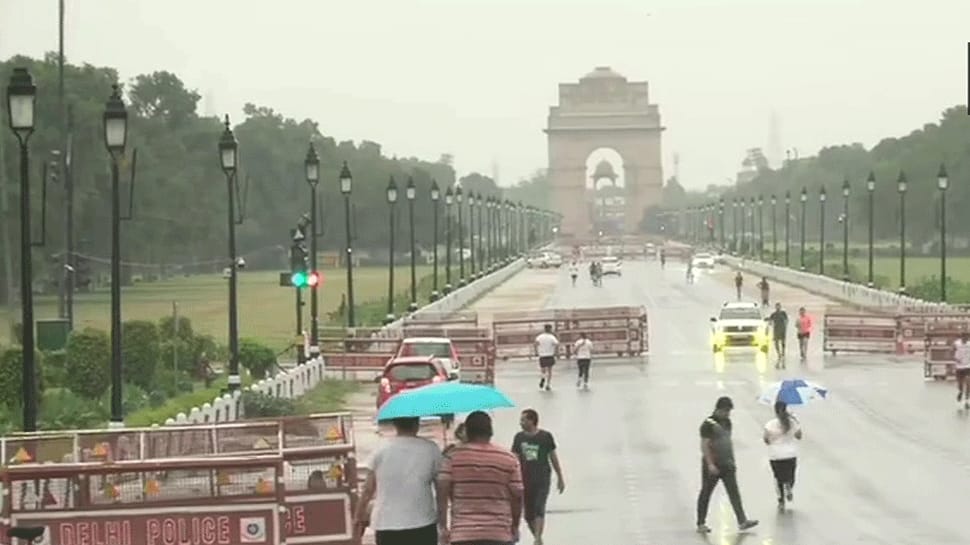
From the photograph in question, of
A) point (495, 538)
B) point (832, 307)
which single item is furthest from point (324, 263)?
point (495, 538)

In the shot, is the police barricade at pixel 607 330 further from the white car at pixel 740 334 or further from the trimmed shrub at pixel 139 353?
the trimmed shrub at pixel 139 353

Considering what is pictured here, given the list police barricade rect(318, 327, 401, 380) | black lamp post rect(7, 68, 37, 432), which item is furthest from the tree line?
black lamp post rect(7, 68, 37, 432)

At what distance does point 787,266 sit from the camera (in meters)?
113

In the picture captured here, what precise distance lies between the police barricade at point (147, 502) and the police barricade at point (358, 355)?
91.4 feet

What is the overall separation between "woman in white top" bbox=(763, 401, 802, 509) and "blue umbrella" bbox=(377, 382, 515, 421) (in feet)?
27.6

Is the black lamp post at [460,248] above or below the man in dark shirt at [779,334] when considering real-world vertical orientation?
above

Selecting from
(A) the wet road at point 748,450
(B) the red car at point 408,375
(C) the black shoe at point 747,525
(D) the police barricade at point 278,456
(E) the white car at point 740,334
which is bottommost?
(A) the wet road at point 748,450

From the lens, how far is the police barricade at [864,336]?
166 ft

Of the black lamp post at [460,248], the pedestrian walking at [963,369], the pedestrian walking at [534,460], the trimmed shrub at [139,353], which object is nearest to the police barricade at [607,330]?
the trimmed shrub at [139,353]

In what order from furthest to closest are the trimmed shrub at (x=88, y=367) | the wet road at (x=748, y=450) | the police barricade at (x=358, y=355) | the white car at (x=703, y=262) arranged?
1. the white car at (x=703, y=262)
2. the police barricade at (x=358, y=355)
3. the trimmed shrub at (x=88, y=367)
4. the wet road at (x=748, y=450)

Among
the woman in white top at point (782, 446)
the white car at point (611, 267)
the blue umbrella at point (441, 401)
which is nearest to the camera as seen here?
the blue umbrella at point (441, 401)

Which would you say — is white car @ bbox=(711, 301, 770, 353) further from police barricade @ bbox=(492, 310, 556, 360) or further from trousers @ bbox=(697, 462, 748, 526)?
trousers @ bbox=(697, 462, 748, 526)

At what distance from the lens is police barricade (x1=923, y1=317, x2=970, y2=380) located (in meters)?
41.3

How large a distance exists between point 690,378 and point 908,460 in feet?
54.0
